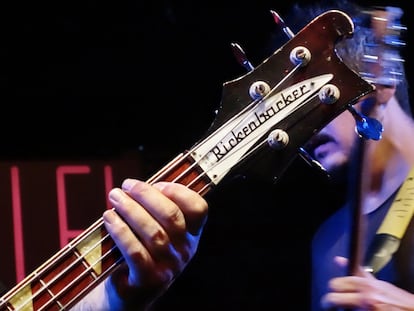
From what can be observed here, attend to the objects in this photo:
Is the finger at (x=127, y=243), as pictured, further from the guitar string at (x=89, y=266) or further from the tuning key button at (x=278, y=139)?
the tuning key button at (x=278, y=139)

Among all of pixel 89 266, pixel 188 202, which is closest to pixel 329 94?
pixel 188 202

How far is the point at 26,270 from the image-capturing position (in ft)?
5.97

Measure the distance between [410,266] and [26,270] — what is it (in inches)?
35.0

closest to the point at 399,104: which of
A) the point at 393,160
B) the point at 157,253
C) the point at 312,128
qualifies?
the point at 393,160

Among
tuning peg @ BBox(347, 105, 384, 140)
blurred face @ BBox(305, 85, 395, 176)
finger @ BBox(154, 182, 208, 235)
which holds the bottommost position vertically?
blurred face @ BBox(305, 85, 395, 176)

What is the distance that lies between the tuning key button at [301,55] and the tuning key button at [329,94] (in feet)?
0.12

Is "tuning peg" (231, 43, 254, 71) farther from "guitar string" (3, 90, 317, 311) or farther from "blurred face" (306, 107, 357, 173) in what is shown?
"blurred face" (306, 107, 357, 173)

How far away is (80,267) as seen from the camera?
A: 36.8 inches

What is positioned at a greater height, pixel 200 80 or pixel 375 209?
pixel 200 80

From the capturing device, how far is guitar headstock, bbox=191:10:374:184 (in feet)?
3.02

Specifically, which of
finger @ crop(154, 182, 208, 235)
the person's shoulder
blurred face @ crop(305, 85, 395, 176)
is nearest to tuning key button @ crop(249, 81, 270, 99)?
finger @ crop(154, 182, 208, 235)

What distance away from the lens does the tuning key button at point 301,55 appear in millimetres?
927

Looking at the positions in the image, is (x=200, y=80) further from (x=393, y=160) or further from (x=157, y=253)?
(x=157, y=253)

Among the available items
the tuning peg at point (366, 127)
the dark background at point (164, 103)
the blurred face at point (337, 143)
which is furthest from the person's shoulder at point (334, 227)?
the tuning peg at point (366, 127)
